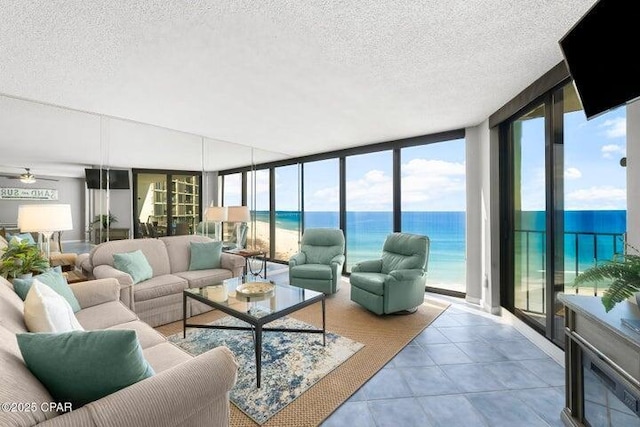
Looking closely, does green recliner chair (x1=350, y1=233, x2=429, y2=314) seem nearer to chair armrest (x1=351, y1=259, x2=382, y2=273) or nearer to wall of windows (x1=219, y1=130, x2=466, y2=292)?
chair armrest (x1=351, y1=259, x2=382, y2=273)

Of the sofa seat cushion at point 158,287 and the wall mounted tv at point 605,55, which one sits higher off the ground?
the wall mounted tv at point 605,55

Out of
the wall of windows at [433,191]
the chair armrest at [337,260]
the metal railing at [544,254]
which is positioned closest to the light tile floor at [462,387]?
the metal railing at [544,254]

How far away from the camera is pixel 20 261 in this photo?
91.8 inches

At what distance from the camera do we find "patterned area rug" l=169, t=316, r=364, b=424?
6.17 feet

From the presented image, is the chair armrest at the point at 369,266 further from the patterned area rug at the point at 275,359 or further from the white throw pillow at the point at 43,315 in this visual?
the white throw pillow at the point at 43,315

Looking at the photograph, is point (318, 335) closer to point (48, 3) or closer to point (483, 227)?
point (483, 227)

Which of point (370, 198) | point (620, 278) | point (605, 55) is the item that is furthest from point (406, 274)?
point (605, 55)

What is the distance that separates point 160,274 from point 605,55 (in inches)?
170

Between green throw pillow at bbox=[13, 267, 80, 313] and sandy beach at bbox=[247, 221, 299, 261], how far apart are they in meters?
3.42

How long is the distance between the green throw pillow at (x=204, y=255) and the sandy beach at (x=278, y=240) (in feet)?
5.49

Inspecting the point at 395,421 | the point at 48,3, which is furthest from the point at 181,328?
the point at 48,3

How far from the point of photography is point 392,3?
5.01 feet

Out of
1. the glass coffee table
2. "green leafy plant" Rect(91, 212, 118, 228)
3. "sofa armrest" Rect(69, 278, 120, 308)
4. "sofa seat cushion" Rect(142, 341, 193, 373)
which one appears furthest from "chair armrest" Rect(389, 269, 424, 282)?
"green leafy plant" Rect(91, 212, 118, 228)

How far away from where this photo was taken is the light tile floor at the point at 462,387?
174cm
